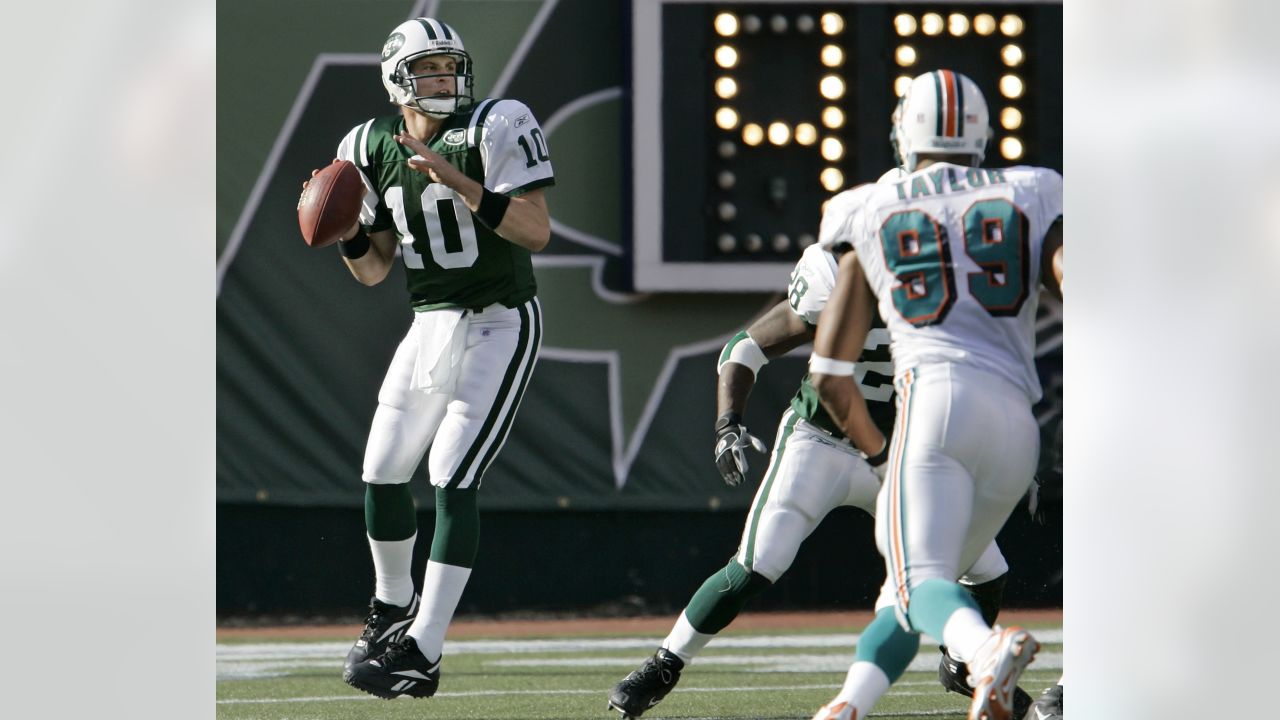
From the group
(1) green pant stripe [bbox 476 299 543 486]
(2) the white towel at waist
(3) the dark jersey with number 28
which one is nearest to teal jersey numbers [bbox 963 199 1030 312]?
(3) the dark jersey with number 28

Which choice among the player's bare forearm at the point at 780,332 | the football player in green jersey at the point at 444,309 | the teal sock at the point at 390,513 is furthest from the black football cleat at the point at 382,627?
the player's bare forearm at the point at 780,332

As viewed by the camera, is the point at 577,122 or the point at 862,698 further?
the point at 577,122

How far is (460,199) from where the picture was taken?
4.52m

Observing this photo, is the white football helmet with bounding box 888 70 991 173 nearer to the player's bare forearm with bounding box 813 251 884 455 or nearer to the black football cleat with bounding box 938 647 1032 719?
the player's bare forearm with bounding box 813 251 884 455

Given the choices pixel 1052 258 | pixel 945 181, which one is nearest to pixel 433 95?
pixel 945 181

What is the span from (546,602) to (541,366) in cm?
113

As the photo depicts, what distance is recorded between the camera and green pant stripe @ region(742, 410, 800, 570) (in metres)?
4.13

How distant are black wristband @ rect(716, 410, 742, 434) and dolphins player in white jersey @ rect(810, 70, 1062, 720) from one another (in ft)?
3.04

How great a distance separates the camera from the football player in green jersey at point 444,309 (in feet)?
14.6

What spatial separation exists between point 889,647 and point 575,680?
258 centimetres
